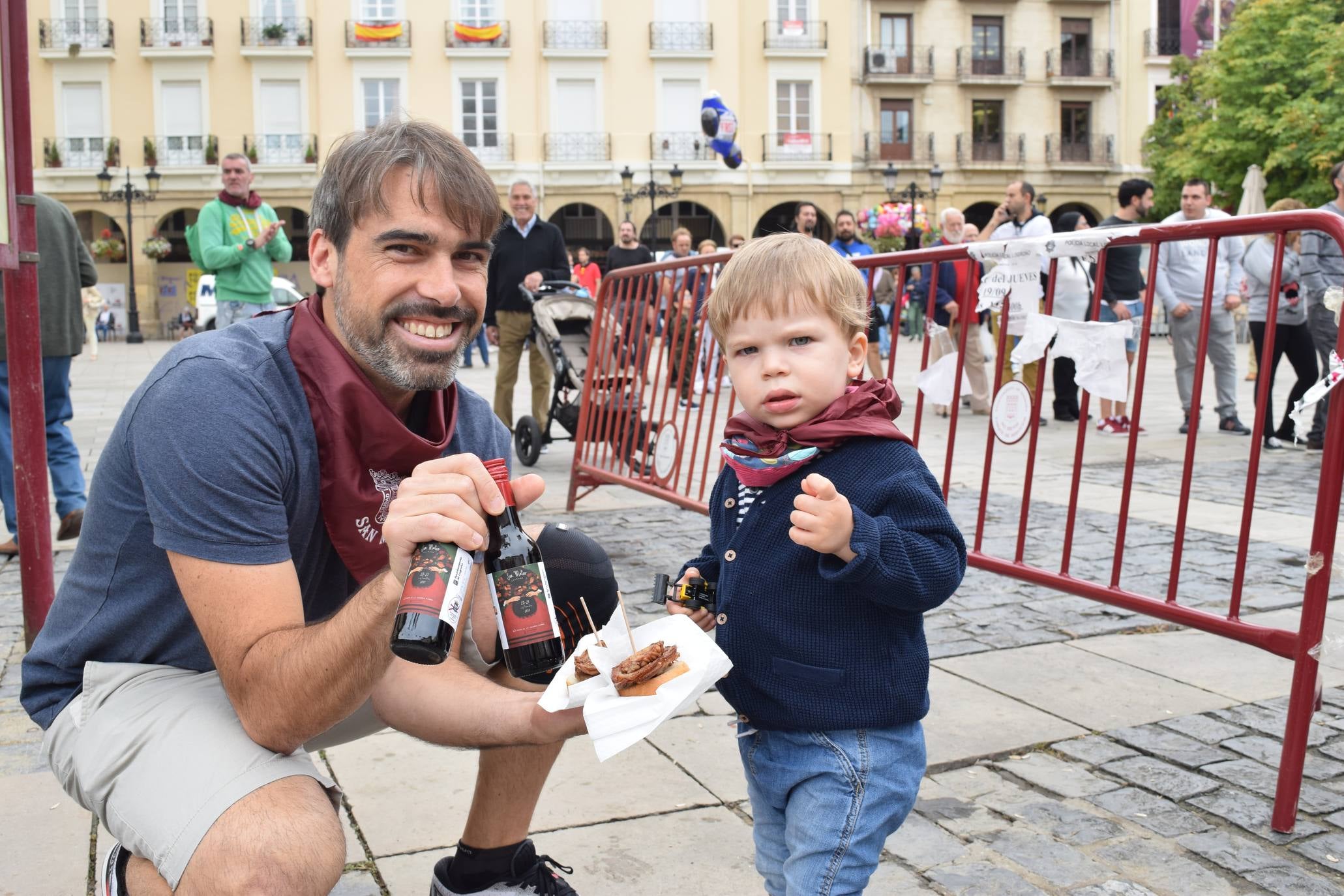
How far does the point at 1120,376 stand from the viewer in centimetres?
352

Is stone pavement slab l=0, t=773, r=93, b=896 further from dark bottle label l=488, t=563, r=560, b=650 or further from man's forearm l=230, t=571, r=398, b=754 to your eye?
dark bottle label l=488, t=563, r=560, b=650

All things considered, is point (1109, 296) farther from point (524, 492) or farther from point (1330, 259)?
point (524, 492)

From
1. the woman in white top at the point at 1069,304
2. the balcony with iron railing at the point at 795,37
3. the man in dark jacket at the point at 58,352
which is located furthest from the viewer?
the balcony with iron railing at the point at 795,37

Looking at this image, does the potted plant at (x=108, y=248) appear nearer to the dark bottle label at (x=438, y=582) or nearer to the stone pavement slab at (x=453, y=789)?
the stone pavement slab at (x=453, y=789)

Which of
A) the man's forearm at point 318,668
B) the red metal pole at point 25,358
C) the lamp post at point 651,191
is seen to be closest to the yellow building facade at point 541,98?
the lamp post at point 651,191

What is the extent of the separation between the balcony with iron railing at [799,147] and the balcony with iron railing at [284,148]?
14.1 meters

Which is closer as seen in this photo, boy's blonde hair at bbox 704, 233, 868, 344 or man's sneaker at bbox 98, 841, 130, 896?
man's sneaker at bbox 98, 841, 130, 896

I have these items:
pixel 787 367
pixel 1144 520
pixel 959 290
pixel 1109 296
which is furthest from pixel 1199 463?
pixel 787 367

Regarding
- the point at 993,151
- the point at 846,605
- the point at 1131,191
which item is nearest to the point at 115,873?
the point at 846,605

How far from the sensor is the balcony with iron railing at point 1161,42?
136 feet

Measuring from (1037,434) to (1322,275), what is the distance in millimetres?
5085

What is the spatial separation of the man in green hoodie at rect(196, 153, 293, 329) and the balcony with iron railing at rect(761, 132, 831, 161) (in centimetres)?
3160

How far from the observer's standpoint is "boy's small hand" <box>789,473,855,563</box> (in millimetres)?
1824

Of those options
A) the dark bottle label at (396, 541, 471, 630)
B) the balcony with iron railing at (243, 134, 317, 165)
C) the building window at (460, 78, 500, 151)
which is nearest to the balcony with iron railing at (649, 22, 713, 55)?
the building window at (460, 78, 500, 151)
